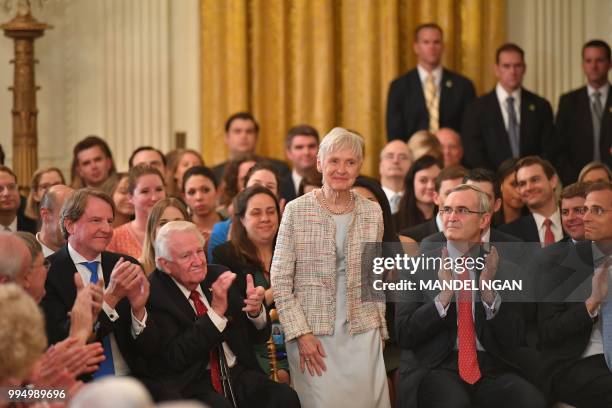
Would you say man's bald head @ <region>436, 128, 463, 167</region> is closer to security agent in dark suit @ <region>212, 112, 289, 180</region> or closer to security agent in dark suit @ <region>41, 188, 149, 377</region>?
security agent in dark suit @ <region>212, 112, 289, 180</region>

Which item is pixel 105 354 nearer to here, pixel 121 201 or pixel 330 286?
pixel 330 286

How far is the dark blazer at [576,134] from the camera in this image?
780cm

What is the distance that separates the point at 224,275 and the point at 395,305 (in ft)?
2.64

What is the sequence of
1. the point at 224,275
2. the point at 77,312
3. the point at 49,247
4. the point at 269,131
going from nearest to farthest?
the point at 77,312
the point at 224,275
the point at 49,247
the point at 269,131

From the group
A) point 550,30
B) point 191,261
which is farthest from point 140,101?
point 191,261

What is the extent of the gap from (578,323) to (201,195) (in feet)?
7.74

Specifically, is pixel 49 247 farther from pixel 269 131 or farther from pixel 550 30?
pixel 550 30

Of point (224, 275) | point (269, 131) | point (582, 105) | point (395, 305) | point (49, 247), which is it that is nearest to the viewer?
point (224, 275)

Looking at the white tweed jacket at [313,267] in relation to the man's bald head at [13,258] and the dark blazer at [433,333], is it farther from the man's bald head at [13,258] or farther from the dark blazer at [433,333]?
the man's bald head at [13,258]

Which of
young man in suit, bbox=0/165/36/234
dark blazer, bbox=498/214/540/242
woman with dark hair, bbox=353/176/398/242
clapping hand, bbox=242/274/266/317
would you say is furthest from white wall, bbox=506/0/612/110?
clapping hand, bbox=242/274/266/317

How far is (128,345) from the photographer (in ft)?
15.1

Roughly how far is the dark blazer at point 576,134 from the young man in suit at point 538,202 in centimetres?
179

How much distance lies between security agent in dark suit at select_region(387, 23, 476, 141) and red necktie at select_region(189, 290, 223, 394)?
3.54 meters

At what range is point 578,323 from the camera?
4723 mm
